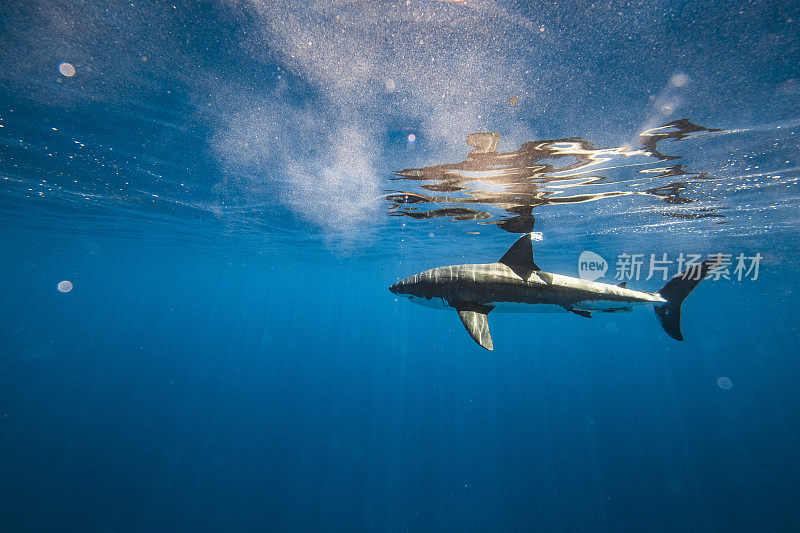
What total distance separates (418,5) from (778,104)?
312 inches

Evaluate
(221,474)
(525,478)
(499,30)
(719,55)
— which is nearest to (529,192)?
(719,55)

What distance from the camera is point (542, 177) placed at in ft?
32.4

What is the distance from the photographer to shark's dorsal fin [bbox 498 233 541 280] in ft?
19.7

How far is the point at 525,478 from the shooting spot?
24719mm

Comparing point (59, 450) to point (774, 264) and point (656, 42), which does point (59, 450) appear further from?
point (774, 264)

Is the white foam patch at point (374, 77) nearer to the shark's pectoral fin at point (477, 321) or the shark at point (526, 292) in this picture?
the shark at point (526, 292)

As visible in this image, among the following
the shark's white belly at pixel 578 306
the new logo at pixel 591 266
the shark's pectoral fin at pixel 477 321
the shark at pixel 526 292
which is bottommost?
the shark's pectoral fin at pixel 477 321

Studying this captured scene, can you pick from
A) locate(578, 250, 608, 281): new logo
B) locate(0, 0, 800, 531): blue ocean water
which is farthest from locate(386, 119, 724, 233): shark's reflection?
locate(578, 250, 608, 281): new logo

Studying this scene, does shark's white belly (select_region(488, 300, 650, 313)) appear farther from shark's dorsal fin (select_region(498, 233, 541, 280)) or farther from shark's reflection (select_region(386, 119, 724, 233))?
shark's reflection (select_region(386, 119, 724, 233))

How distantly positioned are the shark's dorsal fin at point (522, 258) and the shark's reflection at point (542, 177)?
9.94ft

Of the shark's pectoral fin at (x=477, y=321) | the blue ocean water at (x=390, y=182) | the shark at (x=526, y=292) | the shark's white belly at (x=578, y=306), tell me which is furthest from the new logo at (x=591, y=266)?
the shark's pectoral fin at (x=477, y=321)

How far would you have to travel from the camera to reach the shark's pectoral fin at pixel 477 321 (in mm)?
4766

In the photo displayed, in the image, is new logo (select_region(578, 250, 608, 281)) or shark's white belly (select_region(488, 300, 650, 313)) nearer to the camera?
shark's white belly (select_region(488, 300, 650, 313))

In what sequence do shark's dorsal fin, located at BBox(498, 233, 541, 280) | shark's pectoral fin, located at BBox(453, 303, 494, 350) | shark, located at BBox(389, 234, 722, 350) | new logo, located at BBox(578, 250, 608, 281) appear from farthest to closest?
new logo, located at BBox(578, 250, 608, 281) → shark's dorsal fin, located at BBox(498, 233, 541, 280) → shark, located at BBox(389, 234, 722, 350) → shark's pectoral fin, located at BBox(453, 303, 494, 350)
